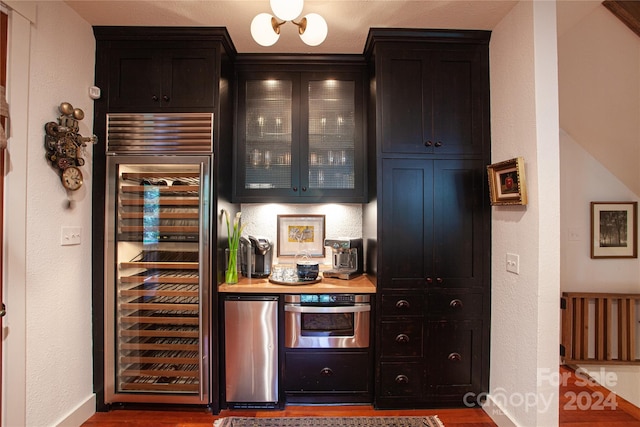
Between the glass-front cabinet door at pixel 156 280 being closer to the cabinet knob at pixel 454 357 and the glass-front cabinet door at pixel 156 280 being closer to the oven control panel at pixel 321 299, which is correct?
the oven control panel at pixel 321 299

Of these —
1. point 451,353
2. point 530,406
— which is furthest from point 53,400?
point 530,406

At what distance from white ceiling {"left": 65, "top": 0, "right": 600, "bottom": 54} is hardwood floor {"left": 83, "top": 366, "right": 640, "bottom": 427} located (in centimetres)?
271

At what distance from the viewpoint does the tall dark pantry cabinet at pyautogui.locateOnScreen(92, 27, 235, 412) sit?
7.13 feet

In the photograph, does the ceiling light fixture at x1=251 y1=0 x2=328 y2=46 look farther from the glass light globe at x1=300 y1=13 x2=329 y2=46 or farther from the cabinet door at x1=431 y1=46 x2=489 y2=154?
the cabinet door at x1=431 y1=46 x2=489 y2=154

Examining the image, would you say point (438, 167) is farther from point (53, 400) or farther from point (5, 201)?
point (53, 400)

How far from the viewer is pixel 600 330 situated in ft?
9.38

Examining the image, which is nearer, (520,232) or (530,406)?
(530,406)

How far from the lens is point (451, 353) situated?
2215mm

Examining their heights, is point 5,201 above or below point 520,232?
above

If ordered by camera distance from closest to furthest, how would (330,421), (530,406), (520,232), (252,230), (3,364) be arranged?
(3,364) < (530,406) < (520,232) < (330,421) < (252,230)

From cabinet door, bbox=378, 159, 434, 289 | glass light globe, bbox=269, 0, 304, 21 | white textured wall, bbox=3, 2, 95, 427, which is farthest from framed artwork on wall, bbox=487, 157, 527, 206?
white textured wall, bbox=3, 2, 95, 427

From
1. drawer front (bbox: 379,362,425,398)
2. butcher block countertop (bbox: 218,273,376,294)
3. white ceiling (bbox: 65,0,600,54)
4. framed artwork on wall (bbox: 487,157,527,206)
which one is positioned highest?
white ceiling (bbox: 65,0,600,54)

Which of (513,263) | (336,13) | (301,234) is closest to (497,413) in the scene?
(513,263)

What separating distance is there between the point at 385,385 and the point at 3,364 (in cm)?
223
